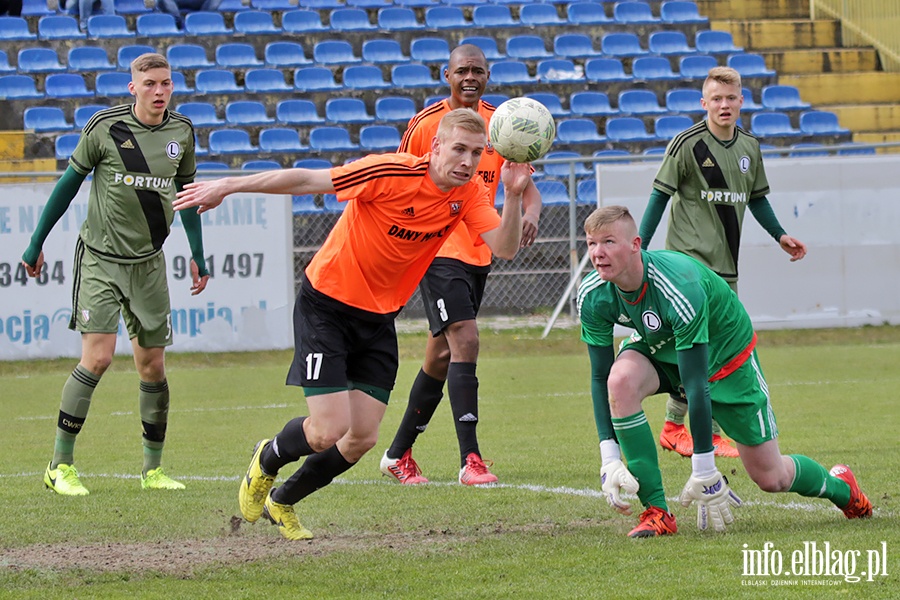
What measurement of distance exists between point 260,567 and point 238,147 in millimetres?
15610

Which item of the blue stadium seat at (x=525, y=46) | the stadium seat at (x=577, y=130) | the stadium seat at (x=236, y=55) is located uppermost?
the blue stadium seat at (x=525, y=46)

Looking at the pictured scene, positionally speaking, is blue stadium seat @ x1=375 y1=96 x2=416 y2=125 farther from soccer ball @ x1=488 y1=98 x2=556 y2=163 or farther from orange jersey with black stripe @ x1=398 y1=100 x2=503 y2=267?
soccer ball @ x1=488 y1=98 x2=556 y2=163

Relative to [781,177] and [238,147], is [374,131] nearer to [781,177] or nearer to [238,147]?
[238,147]

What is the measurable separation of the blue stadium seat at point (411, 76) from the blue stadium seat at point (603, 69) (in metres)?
2.91

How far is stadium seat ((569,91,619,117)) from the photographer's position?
2155 centimetres

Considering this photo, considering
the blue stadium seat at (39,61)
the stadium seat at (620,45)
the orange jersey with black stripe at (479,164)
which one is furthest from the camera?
the stadium seat at (620,45)

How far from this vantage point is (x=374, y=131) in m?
20.2

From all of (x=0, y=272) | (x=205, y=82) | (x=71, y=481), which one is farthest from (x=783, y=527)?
(x=205, y=82)

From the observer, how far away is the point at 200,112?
814 inches

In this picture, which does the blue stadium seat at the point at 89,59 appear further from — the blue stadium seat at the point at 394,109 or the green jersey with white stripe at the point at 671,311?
the green jersey with white stripe at the point at 671,311

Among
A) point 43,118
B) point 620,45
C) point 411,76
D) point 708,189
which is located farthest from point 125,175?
point 620,45

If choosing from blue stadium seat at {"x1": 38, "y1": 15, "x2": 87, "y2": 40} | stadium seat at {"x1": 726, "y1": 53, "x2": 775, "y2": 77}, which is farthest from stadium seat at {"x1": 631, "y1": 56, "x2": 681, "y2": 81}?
blue stadium seat at {"x1": 38, "y1": 15, "x2": 87, "y2": 40}

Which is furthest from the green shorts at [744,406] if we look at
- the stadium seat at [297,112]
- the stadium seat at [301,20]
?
the stadium seat at [301,20]

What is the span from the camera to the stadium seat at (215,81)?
21.4 meters
